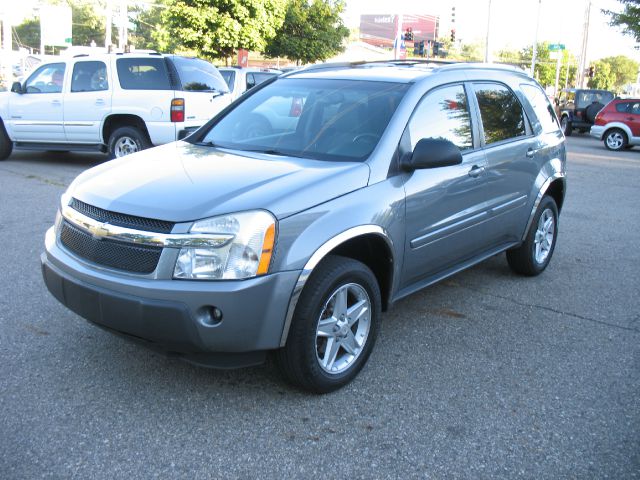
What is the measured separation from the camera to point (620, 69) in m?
107

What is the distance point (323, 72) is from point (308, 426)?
265 centimetres

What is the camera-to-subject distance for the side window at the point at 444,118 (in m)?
4.18

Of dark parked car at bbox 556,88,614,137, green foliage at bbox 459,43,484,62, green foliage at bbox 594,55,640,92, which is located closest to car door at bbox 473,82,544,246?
dark parked car at bbox 556,88,614,137

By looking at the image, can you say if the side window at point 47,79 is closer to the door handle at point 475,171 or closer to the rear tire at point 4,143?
the rear tire at point 4,143

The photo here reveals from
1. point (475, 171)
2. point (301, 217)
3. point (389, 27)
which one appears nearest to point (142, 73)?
point (475, 171)

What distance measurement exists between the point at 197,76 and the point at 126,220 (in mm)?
8499

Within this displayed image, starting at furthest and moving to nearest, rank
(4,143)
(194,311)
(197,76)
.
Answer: (4,143) < (197,76) < (194,311)

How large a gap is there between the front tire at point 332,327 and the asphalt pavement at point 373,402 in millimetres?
142

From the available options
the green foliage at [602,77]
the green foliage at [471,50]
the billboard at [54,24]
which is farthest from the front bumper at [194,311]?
the green foliage at [471,50]

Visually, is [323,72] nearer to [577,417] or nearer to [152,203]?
[152,203]

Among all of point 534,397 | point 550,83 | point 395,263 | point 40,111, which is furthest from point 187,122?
point 550,83

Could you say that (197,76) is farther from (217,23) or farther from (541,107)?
(217,23)

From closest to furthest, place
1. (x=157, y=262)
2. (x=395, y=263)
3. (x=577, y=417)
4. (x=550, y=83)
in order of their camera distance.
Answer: (x=157, y=262) < (x=577, y=417) < (x=395, y=263) < (x=550, y=83)

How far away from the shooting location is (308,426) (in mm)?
3271
